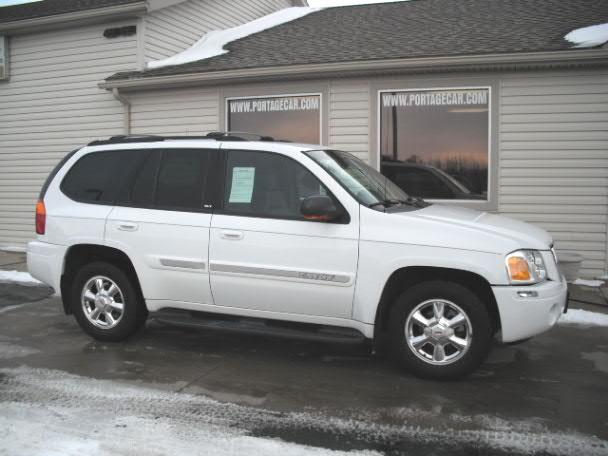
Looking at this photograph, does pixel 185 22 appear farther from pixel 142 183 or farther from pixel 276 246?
pixel 276 246

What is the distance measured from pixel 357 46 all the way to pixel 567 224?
4.31 meters

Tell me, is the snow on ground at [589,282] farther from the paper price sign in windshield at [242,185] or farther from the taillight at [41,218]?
the taillight at [41,218]

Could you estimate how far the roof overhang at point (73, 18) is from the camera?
1059cm

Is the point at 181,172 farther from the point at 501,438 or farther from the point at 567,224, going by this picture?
the point at 567,224

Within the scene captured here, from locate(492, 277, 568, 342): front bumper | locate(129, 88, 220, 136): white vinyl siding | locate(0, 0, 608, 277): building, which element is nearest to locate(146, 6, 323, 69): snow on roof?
locate(0, 0, 608, 277): building

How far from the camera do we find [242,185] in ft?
17.0

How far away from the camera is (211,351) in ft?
18.2

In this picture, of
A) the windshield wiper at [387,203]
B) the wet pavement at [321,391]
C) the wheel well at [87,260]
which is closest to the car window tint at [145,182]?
the wheel well at [87,260]

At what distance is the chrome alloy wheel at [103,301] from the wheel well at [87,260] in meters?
0.18

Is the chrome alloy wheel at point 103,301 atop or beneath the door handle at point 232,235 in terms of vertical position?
beneath

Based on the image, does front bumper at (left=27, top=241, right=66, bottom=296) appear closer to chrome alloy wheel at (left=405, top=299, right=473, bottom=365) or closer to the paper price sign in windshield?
the paper price sign in windshield

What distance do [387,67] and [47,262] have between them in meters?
5.48

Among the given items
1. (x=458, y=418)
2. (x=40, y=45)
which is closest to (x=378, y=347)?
(x=458, y=418)

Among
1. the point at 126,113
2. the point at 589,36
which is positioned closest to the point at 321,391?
the point at 589,36
